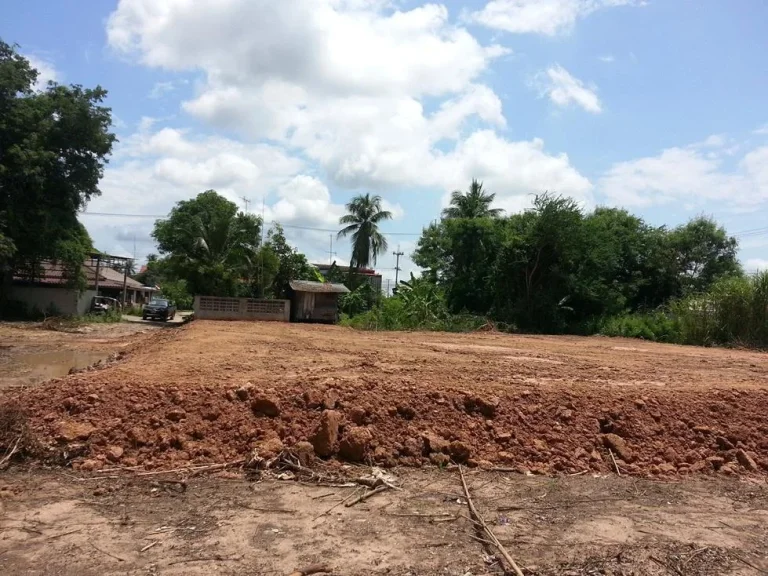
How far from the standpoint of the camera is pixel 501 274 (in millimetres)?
28016

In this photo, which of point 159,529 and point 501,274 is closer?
point 159,529

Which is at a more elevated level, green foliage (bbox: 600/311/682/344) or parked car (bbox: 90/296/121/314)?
green foliage (bbox: 600/311/682/344)

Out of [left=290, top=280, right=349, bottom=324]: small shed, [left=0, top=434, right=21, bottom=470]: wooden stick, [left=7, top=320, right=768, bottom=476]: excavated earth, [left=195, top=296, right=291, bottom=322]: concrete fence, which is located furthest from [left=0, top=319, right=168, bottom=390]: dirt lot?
[left=290, top=280, right=349, bottom=324]: small shed

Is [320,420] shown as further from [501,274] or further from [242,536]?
[501,274]

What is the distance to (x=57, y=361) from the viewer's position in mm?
14281

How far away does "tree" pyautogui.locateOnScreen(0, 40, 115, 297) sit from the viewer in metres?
25.7

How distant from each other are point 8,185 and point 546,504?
90.4ft

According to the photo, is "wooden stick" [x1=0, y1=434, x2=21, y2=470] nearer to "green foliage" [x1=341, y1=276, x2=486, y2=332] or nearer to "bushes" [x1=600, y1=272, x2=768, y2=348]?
"green foliage" [x1=341, y1=276, x2=486, y2=332]

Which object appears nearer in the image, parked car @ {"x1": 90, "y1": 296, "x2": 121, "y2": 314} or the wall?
the wall

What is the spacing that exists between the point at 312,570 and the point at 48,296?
31022 mm

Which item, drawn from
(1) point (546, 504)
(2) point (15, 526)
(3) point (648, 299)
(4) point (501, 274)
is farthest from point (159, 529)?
(3) point (648, 299)

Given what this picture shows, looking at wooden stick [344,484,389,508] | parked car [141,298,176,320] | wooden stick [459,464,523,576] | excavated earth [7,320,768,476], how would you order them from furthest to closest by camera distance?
parked car [141,298,176,320] → excavated earth [7,320,768,476] → wooden stick [344,484,389,508] → wooden stick [459,464,523,576]

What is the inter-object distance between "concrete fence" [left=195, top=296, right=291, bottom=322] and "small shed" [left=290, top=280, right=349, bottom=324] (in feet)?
3.32

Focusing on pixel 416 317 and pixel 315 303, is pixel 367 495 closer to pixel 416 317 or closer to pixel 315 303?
pixel 416 317
